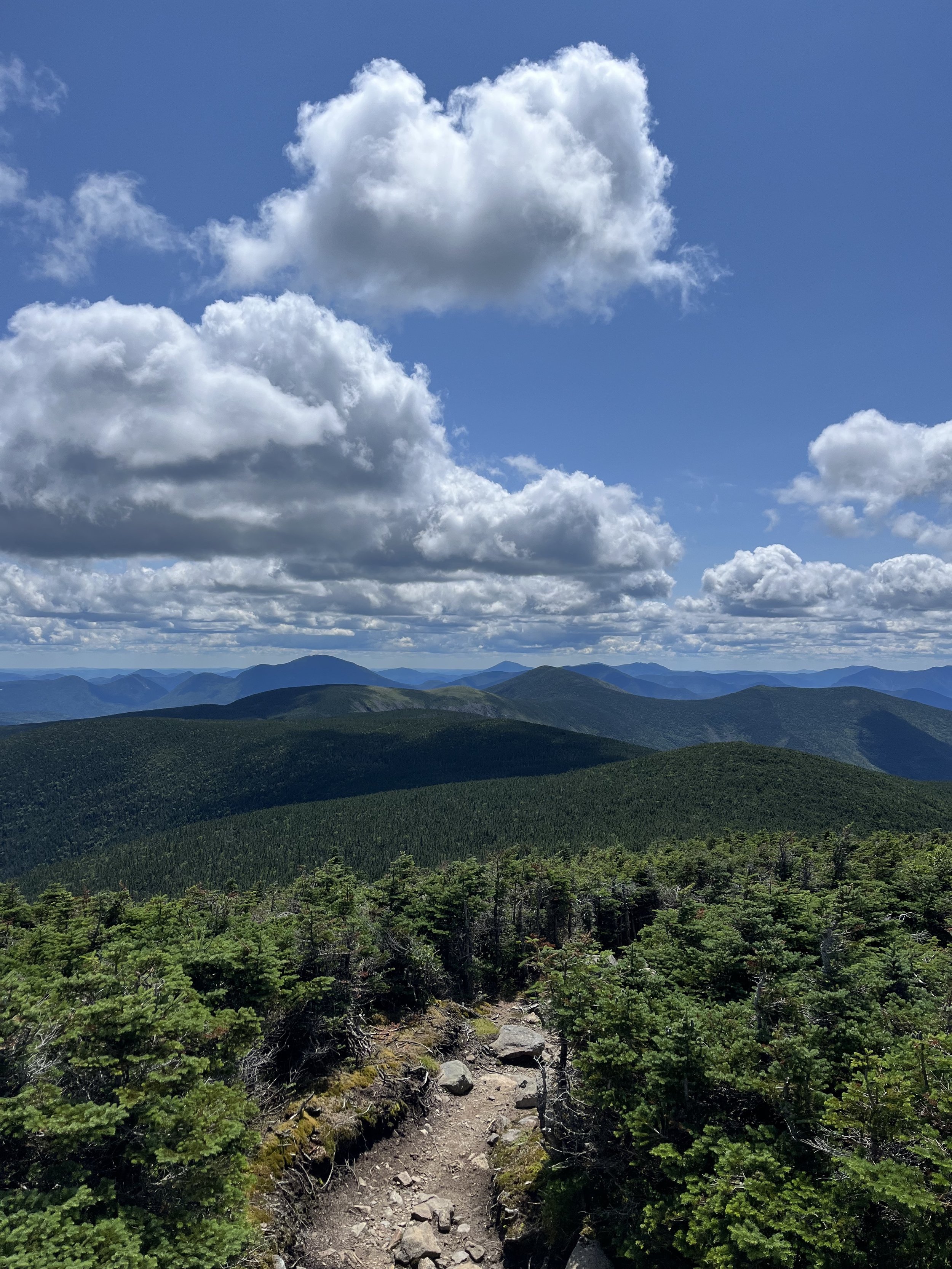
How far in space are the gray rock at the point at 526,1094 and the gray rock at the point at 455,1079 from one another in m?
2.70

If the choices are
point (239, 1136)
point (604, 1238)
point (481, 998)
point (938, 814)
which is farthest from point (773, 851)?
point (938, 814)

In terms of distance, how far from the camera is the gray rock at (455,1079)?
30156mm

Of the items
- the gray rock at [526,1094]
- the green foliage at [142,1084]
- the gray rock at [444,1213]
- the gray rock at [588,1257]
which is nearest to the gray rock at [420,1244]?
the gray rock at [444,1213]

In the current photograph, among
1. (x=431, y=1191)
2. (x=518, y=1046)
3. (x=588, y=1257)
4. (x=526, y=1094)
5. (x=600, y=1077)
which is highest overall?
(x=600, y=1077)

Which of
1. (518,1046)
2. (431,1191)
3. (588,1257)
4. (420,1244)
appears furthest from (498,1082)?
(588,1257)

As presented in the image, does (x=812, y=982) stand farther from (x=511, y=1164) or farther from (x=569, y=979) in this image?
(x=511, y=1164)

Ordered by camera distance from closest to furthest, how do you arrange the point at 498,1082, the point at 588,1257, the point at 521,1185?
the point at 588,1257
the point at 521,1185
the point at 498,1082

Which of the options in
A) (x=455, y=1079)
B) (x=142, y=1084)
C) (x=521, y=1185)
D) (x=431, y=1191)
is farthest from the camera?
(x=455, y=1079)

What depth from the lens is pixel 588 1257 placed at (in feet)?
58.6

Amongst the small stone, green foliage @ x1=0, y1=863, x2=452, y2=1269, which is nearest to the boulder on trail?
the small stone

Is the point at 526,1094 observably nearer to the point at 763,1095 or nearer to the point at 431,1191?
the point at 431,1191

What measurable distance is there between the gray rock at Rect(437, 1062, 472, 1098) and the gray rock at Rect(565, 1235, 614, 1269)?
506 inches

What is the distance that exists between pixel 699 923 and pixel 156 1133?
86.1 ft

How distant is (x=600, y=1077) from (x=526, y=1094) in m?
13.2
